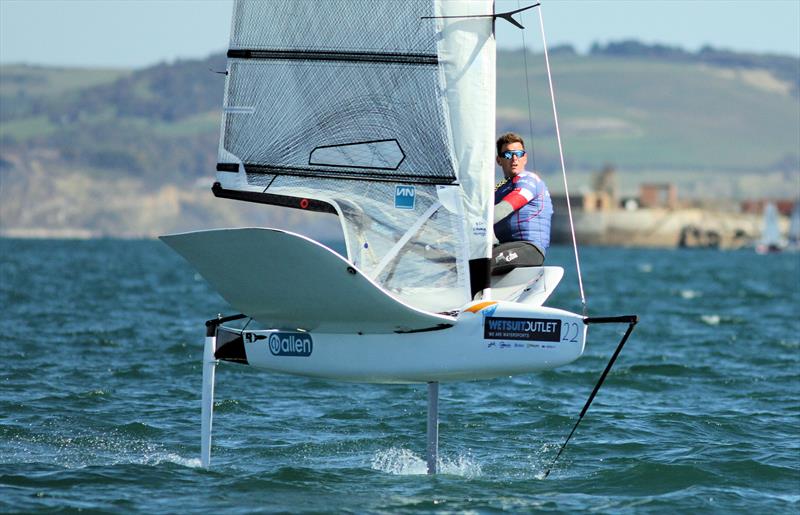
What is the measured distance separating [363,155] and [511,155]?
1.25m

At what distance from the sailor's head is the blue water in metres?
2.44

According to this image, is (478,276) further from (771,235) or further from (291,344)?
(771,235)

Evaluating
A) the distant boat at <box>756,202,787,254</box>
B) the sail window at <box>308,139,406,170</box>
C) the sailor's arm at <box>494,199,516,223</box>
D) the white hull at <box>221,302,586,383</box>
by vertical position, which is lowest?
the white hull at <box>221,302,586,383</box>

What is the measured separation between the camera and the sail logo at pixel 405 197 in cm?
1038

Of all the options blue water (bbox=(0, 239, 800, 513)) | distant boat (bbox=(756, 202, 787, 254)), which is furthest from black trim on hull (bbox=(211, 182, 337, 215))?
distant boat (bbox=(756, 202, 787, 254))

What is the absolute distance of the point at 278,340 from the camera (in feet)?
34.2

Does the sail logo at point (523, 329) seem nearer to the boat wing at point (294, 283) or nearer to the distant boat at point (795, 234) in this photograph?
the boat wing at point (294, 283)

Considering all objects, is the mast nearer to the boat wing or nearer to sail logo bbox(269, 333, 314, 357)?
the boat wing

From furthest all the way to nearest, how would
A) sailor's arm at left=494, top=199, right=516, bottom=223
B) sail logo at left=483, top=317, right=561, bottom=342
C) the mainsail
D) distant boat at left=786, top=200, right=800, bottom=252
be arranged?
distant boat at left=786, top=200, right=800, bottom=252 → sailor's arm at left=494, top=199, right=516, bottom=223 → the mainsail → sail logo at left=483, top=317, right=561, bottom=342

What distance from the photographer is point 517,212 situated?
11.0m

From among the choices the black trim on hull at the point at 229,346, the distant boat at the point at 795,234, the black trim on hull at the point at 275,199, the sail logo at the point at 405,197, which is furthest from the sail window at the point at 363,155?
the distant boat at the point at 795,234

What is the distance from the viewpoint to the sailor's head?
1094 cm

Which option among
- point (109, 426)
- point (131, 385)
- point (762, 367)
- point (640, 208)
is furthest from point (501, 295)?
point (640, 208)

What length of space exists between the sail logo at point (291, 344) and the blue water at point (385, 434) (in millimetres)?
1001
